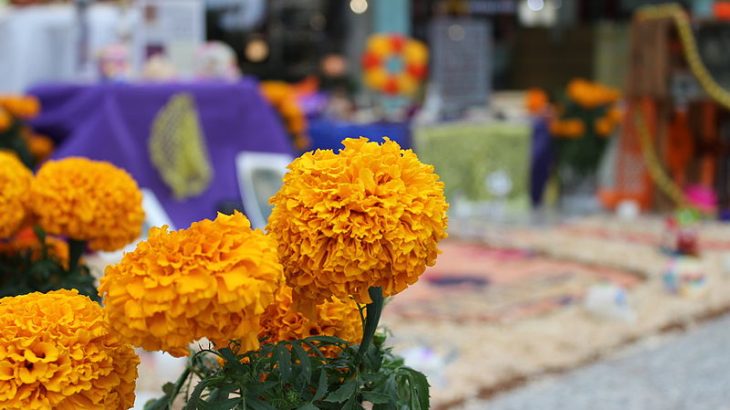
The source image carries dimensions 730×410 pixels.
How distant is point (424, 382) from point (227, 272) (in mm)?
348

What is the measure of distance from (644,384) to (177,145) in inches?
103

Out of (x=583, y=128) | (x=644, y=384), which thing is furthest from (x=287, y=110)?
(x=644, y=384)

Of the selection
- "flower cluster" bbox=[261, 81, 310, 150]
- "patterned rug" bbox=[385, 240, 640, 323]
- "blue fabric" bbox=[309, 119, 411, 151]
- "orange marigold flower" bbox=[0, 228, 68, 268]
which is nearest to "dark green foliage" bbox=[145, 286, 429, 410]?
"orange marigold flower" bbox=[0, 228, 68, 268]

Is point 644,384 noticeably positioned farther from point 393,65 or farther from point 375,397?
point 393,65

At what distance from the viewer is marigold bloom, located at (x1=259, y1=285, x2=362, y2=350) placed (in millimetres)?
1164

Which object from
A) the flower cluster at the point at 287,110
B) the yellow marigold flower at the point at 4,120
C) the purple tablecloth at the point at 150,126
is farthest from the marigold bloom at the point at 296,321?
the flower cluster at the point at 287,110

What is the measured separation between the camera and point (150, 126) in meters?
4.69

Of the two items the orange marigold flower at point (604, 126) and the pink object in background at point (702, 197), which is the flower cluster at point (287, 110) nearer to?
the orange marigold flower at point (604, 126)

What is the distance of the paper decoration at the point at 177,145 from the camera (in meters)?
4.67

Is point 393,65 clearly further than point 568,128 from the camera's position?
Yes

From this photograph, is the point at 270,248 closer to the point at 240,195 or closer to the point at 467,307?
the point at 467,307

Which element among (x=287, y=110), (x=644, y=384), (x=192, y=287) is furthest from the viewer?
(x=287, y=110)

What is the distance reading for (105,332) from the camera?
1.09 meters

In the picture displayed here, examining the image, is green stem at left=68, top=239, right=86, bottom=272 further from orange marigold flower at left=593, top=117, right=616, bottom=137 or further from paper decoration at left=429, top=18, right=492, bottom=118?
→ orange marigold flower at left=593, top=117, right=616, bottom=137
